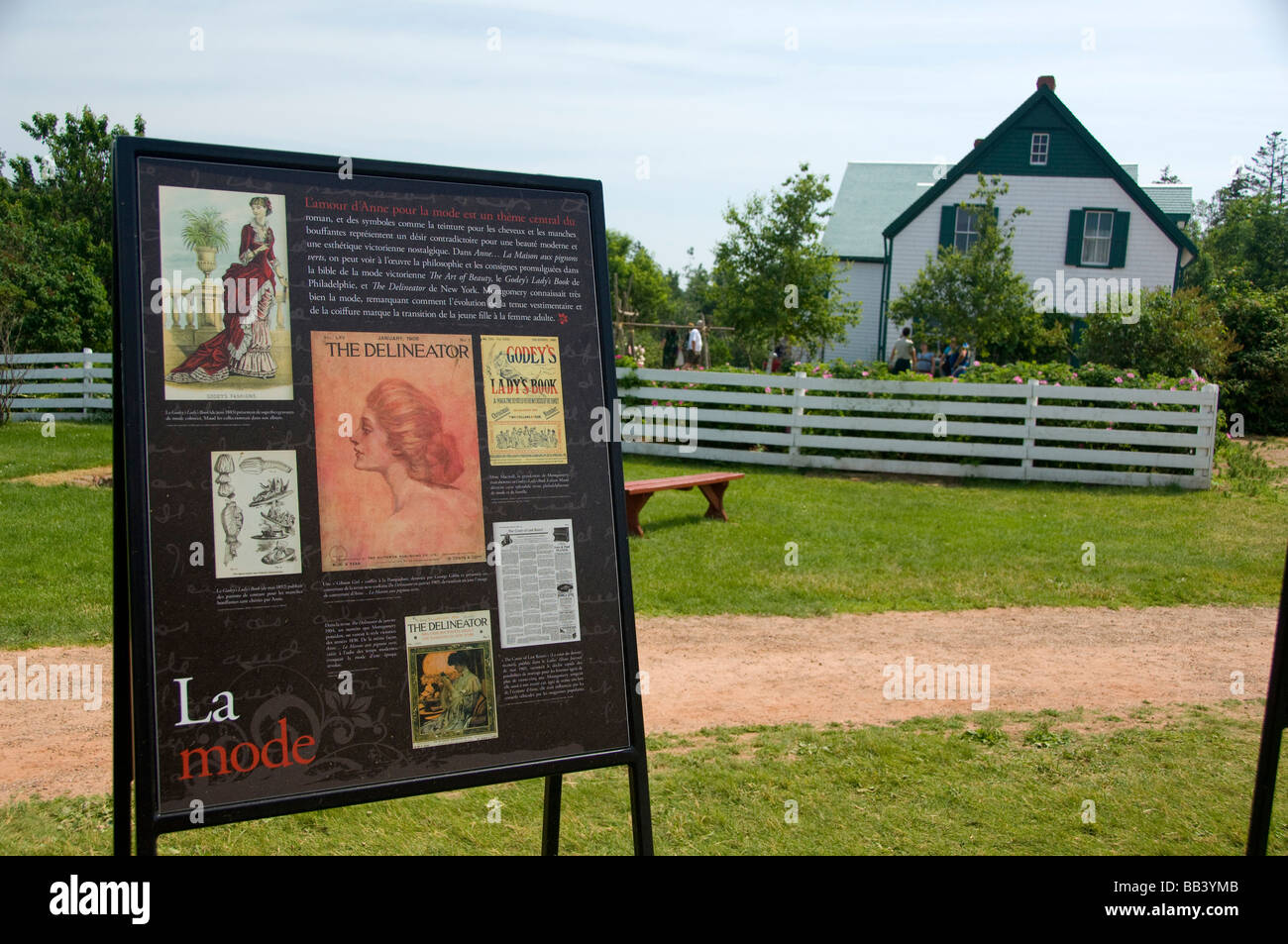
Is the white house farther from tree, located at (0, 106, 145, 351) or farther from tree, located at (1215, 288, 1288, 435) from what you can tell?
tree, located at (0, 106, 145, 351)

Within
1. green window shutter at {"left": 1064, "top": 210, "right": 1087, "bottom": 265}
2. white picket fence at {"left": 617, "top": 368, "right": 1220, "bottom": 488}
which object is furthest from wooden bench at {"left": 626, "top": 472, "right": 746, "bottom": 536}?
green window shutter at {"left": 1064, "top": 210, "right": 1087, "bottom": 265}

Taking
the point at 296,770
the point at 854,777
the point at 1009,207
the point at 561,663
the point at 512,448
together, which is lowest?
→ the point at 854,777

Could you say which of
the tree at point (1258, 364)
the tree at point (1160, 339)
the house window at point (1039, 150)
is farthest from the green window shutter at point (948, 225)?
the tree at point (1160, 339)

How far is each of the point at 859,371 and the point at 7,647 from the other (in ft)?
40.0

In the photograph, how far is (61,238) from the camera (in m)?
31.6

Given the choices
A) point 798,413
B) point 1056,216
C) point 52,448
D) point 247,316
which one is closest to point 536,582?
point 247,316

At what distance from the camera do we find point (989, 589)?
8.45m

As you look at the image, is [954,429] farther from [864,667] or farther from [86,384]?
[86,384]

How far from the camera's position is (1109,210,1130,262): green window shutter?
27.2 metres

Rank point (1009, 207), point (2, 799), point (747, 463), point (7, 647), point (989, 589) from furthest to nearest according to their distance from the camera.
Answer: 1. point (1009, 207)
2. point (747, 463)
3. point (989, 589)
4. point (7, 647)
5. point (2, 799)

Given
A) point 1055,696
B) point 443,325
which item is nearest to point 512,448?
point 443,325

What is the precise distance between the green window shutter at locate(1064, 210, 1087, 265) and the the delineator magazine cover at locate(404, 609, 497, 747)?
1112 inches

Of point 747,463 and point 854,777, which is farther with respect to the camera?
point 747,463
